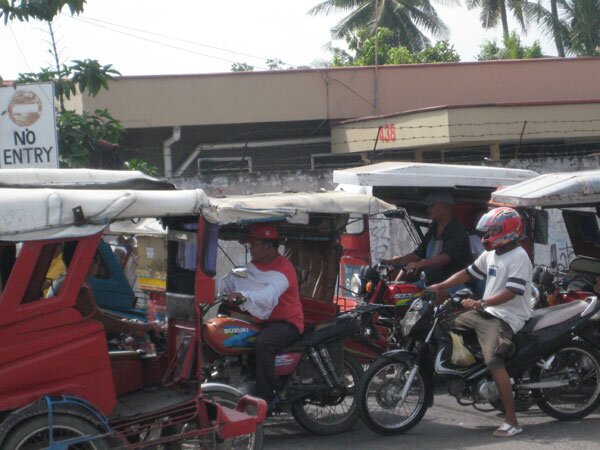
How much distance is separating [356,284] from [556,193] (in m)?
2.37

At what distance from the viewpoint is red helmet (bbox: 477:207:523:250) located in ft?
25.2

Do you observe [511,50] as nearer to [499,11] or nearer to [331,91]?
[499,11]

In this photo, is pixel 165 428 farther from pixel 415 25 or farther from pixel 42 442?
pixel 415 25

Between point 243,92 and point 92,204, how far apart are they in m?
14.6

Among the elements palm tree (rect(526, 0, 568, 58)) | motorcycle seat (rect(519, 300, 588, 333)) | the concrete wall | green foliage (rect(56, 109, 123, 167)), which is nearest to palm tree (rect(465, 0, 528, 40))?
palm tree (rect(526, 0, 568, 58))

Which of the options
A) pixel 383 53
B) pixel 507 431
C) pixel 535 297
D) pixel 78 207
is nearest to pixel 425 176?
pixel 535 297

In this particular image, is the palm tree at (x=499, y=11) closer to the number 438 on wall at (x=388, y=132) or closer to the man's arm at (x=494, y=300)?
the number 438 on wall at (x=388, y=132)

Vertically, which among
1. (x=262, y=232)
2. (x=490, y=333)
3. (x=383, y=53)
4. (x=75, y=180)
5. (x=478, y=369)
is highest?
(x=383, y=53)

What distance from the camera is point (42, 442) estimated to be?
17.4 ft

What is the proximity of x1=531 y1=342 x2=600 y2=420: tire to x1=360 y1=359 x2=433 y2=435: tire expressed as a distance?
3.19 ft

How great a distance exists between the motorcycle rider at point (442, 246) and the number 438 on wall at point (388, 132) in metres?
8.53

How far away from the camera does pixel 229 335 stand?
23.8 feet

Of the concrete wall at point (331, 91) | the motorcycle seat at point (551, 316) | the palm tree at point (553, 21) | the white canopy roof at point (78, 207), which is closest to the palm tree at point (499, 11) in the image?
the palm tree at point (553, 21)

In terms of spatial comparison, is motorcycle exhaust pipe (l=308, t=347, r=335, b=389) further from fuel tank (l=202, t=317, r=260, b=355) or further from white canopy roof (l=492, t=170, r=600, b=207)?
white canopy roof (l=492, t=170, r=600, b=207)
